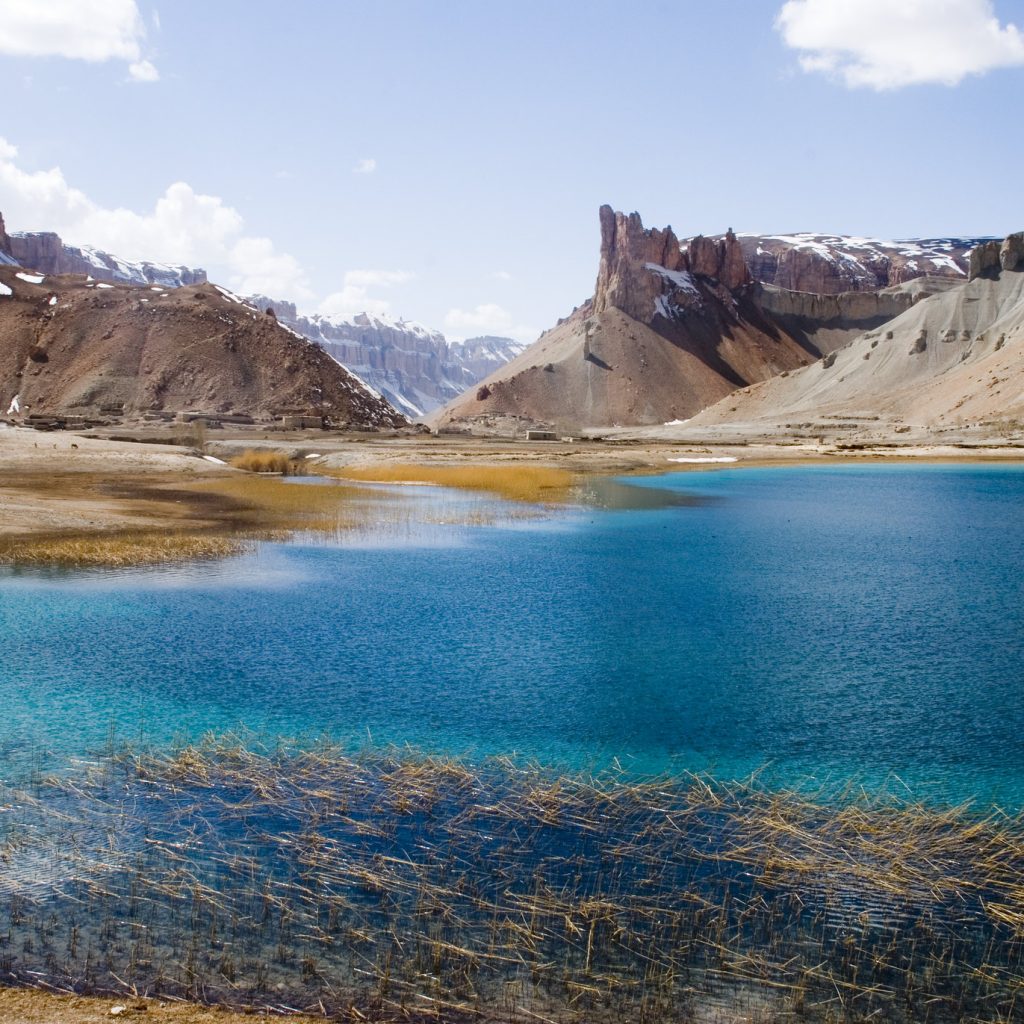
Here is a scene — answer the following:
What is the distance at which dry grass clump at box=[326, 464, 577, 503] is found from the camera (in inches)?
2264

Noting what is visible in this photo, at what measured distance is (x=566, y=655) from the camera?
21.5 m

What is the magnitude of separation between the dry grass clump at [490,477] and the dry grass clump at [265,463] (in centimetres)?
301

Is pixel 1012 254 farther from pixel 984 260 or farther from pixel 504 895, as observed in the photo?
pixel 504 895

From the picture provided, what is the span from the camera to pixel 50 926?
9.95 meters

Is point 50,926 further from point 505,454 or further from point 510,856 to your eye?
point 505,454

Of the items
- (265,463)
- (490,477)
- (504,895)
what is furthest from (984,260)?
(504,895)

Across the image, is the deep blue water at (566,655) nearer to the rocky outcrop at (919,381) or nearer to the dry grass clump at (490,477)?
the dry grass clump at (490,477)

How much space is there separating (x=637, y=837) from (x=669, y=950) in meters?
2.65

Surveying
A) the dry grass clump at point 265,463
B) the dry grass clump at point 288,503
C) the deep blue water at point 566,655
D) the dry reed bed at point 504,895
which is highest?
the dry grass clump at point 265,463

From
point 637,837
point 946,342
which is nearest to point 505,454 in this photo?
point 637,837

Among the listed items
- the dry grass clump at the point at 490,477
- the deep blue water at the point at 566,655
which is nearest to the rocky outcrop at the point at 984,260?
the dry grass clump at the point at 490,477

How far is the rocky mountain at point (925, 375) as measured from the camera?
378 feet

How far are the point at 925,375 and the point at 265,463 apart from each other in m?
108

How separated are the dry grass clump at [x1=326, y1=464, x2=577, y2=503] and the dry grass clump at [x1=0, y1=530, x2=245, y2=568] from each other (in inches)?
867
